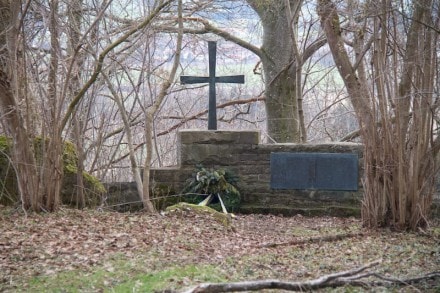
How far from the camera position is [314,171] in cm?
1254

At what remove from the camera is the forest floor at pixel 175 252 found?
6.36 meters

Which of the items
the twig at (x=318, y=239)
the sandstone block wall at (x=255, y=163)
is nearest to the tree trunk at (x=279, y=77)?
the sandstone block wall at (x=255, y=163)

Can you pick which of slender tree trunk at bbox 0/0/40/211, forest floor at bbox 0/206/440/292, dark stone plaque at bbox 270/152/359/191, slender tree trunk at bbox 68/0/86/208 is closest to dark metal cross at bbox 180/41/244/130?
dark stone plaque at bbox 270/152/359/191

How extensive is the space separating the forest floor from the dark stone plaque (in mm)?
1771

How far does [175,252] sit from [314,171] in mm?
5239

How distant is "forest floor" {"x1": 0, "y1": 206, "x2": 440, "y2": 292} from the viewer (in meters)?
6.36

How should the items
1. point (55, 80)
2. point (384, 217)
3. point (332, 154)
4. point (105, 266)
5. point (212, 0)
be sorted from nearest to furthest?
1. point (105, 266)
2. point (384, 217)
3. point (55, 80)
4. point (332, 154)
5. point (212, 0)

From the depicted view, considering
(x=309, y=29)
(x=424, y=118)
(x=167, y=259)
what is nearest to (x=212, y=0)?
(x=309, y=29)

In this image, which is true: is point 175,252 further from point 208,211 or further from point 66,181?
point 66,181

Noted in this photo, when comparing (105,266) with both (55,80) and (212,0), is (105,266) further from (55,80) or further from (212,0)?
(212,0)

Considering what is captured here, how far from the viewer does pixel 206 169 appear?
502 inches

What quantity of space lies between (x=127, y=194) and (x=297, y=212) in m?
3.00

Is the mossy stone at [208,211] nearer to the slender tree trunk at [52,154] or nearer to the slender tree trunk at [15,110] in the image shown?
the slender tree trunk at [52,154]

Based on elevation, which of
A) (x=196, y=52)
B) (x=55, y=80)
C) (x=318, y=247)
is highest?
(x=196, y=52)
